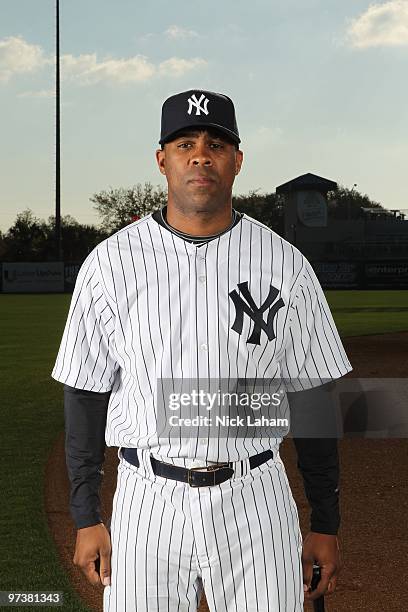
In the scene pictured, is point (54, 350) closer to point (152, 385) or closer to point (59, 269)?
point (152, 385)

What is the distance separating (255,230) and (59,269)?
38970 mm

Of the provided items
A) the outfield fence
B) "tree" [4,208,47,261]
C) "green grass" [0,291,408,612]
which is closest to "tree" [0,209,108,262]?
"tree" [4,208,47,261]

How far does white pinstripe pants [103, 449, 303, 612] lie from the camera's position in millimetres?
2408

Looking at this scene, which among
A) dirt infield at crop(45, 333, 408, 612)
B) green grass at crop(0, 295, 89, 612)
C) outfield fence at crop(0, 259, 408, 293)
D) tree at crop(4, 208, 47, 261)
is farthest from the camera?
tree at crop(4, 208, 47, 261)

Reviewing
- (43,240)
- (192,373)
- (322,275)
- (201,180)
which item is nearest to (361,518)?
(192,373)

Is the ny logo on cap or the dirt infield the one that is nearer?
the ny logo on cap

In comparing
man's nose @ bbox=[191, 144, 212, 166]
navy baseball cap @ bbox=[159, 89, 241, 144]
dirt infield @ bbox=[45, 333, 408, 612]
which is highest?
navy baseball cap @ bbox=[159, 89, 241, 144]

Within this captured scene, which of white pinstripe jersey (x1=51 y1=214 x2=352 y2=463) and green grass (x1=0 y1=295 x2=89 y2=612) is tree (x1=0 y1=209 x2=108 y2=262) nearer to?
green grass (x1=0 y1=295 x2=89 y2=612)

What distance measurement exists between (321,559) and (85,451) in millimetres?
800

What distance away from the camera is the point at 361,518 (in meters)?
6.12

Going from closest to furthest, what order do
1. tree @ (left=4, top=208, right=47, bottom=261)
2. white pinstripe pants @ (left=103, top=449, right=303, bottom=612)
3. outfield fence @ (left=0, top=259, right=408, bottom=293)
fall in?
white pinstripe pants @ (left=103, top=449, right=303, bottom=612) → outfield fence @ (left=0, top=259, right=408, bottom=293) → tree @ (left=4, top=208, right=47, bottom=261)

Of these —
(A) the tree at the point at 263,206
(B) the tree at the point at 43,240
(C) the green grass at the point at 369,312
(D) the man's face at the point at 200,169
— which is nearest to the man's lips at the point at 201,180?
(D) the man's face at the point at 200,169

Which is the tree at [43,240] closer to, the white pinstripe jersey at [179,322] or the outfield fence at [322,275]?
the outfield fence at [322,275]

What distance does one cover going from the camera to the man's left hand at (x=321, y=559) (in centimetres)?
263
